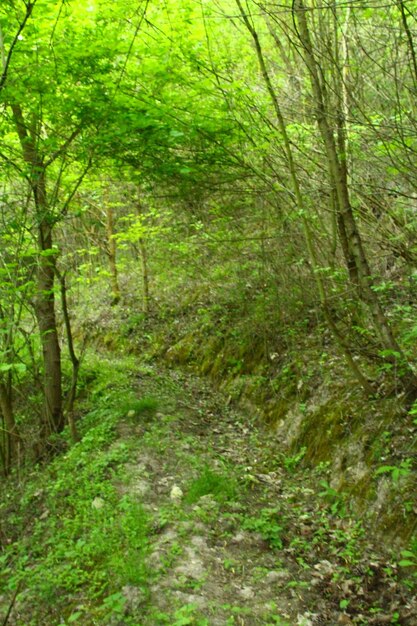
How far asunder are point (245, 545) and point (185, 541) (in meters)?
0.57

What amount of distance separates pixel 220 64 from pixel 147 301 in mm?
8181

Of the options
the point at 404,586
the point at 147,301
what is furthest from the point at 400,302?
the point at 147,301

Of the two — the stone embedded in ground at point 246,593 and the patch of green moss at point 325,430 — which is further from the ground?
the patch of green moss at point 325,430

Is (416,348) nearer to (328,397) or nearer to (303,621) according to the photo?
(328,397)

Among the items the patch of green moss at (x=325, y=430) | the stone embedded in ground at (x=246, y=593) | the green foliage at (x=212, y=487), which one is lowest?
the stone embedded in ground at (x=246, y=593)

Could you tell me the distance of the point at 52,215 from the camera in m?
6.00

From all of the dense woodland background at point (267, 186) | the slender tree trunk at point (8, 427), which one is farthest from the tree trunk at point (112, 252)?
the slender tree trunk at point (8, 427)

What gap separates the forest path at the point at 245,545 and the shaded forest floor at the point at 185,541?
0.04 ft

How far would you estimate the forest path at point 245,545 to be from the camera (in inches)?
144

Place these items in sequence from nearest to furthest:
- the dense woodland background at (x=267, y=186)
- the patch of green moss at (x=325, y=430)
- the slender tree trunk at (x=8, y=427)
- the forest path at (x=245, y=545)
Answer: the forest path at (x=245, y=545) → the dense woodland background at (x=267, y=186) → the patch of green moss at (x=325, y=430) → the slender tree trunk at (x=8, y=427)

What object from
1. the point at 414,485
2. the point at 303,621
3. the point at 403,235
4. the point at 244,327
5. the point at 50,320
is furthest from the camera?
the point at 244,327

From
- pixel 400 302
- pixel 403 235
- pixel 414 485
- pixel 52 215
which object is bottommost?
pixel 414 485

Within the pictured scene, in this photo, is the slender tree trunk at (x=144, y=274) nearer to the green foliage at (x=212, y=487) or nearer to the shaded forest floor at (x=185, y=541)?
the shaded forest floor at (x=185, y=541)

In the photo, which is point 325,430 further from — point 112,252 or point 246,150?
point 112,252
